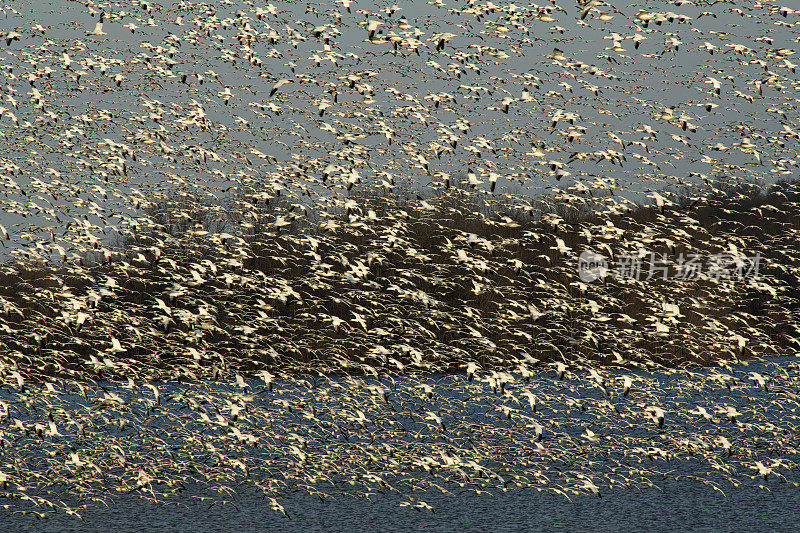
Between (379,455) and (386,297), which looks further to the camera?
(386,297)

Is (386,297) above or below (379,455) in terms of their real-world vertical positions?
above

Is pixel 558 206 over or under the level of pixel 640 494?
over

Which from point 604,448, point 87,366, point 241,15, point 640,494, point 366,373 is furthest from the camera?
point 366,373

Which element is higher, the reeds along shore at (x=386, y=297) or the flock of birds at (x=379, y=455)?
the reeds along shore at (x=386, y=297)

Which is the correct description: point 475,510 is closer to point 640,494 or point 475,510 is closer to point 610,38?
point 640,494

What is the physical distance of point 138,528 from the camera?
19.8 meters

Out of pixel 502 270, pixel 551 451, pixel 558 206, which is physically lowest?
pixel 551 451

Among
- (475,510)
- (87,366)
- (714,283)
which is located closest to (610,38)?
(475,510)

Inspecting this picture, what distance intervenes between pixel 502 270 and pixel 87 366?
85.4 feet

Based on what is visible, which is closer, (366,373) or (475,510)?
(475,510)

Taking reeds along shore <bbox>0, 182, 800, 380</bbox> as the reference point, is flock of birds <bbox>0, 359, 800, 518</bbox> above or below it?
below

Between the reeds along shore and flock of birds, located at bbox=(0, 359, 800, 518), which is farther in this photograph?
the reeds along shore

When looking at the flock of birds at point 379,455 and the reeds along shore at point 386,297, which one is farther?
the reeds along shore at point 386,297

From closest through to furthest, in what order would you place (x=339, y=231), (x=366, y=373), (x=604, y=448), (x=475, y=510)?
1. (x=475, y=510)
2. (x=604, y=448)
3. (x=366, y=373)
4. (x=339, y=231)
